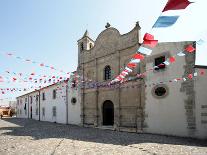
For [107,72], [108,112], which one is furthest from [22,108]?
[107,72]

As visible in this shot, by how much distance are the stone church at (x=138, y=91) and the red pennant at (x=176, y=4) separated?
1006 centimetres

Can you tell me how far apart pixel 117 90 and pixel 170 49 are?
6097 mm

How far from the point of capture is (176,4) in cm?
438

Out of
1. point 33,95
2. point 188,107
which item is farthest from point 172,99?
point 33,95

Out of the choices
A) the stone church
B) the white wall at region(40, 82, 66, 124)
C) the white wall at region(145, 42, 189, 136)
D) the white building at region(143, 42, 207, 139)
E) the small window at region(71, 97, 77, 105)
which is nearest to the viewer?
the white building at region(143, 42, 207, 139)

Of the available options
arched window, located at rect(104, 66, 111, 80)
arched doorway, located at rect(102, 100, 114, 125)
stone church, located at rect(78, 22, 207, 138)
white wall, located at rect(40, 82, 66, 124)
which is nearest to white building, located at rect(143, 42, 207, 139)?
stone church, located at rect(78, 22, 207, 138)

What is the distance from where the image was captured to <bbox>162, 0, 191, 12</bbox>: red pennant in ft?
14.2

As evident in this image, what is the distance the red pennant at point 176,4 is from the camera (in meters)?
4.32

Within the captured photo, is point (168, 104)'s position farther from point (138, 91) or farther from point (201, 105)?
point (138, 91)

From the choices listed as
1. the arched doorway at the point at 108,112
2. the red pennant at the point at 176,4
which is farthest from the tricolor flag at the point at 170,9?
the arched doorway at the point at 108,112

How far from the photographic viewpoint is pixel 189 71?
1363 cm

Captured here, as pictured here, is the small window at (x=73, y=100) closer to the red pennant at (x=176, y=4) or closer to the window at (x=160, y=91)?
the window at (x=160, y=91)

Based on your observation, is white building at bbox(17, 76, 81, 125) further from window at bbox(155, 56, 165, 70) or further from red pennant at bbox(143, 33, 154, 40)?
red pennant at bbox(143, 33, 154, 40)

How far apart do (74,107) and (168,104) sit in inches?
497
